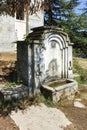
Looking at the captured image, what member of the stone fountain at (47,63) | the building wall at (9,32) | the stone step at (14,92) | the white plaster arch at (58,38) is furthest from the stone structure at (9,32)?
the stone step at (14,92)

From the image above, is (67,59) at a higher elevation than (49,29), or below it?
below

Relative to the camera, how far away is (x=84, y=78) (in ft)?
37.3

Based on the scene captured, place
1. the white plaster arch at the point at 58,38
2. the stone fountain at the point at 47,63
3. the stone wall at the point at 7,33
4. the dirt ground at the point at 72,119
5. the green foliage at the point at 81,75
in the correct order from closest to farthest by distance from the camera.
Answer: the dirt ground at the point at 72,119 < the stone fountain at the point at 47,63 < the white plaster arch at the point at 58,38 < the green foliage at the point at 81,75 < the stone wall at the point at 7,33

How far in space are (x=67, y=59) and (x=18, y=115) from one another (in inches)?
152

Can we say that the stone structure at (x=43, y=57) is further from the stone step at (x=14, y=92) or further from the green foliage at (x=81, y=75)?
the green foliage at (x=81, y=75)

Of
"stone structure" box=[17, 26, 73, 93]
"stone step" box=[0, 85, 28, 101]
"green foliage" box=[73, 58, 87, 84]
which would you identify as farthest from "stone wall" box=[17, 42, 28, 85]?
"green foliage" box=[73, 58, 87, 84]

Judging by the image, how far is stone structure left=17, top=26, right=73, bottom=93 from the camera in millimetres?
8469

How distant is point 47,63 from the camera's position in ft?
29.7

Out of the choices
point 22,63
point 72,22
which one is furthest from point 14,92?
point 72,22

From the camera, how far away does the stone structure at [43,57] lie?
8.47m

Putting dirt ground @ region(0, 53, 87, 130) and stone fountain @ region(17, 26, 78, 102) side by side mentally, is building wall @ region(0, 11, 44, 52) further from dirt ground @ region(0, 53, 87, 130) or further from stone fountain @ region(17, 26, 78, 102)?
dirt ground @ region(0, 53, 87, 130)

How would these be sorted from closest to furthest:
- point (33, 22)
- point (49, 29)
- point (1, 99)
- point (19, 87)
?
point (1, 99)
point (19, 87)
point (49, 29)
point (33, 22)

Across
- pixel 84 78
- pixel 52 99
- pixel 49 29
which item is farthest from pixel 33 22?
pixel 52 99

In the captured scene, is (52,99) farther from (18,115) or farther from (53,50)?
(53,50)
